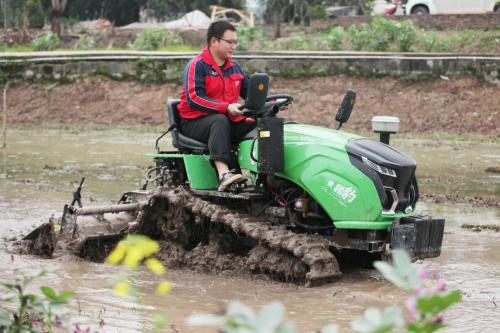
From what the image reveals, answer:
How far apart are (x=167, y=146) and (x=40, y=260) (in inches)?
409

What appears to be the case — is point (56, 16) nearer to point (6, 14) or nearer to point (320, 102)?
point (6, 14)

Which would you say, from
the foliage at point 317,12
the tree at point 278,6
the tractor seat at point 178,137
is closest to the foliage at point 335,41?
the tree at point 278,6

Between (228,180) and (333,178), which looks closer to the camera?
(333,178)

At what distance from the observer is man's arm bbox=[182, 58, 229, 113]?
8461 mm

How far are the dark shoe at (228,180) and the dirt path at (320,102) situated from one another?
46.9 feet

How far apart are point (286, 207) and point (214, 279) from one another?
818 mm

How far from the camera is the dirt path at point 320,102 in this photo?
22828mm

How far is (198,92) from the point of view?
851 cm

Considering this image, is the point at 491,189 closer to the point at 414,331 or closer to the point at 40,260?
the point at 40,260

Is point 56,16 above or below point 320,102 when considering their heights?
above

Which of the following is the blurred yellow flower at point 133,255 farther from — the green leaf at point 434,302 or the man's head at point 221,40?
the man's head at point 221,40

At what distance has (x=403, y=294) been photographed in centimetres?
755

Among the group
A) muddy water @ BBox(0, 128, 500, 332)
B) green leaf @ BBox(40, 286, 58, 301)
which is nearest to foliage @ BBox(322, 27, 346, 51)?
muddy water @ BBox(0, 128, 500, 332)

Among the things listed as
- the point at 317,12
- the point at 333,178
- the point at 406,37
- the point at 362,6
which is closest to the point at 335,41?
the point at 406,37
